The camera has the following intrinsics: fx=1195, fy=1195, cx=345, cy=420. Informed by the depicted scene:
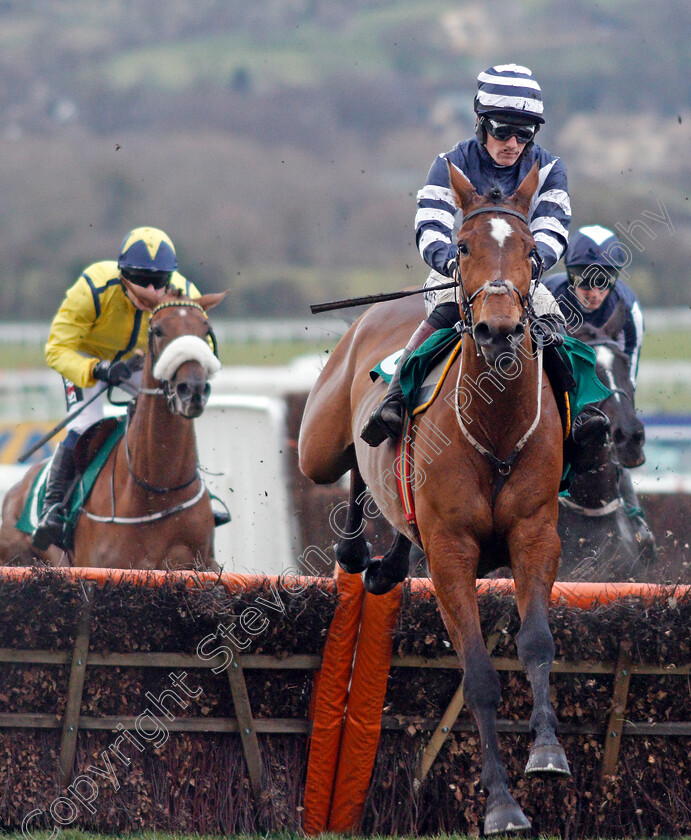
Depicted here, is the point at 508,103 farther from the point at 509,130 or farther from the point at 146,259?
the point at 146,259

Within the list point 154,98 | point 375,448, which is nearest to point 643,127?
point 154,98

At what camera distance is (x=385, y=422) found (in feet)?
14.1

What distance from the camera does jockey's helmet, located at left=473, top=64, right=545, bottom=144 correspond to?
4.35m

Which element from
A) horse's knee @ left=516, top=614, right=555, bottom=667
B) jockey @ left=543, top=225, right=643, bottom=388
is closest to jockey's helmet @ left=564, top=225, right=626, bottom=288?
jockey @ left=543, top=225, right=643, bottom=388

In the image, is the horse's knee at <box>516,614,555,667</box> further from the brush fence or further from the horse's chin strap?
the horse's chin strap

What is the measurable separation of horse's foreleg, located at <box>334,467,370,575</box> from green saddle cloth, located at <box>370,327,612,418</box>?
33.7 inches

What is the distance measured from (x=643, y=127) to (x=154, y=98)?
2256cm

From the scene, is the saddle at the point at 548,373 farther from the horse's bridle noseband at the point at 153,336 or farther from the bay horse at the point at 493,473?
the horse's bridle noseband at the point at 153,336

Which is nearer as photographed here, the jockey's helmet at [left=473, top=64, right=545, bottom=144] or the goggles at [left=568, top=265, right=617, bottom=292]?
the jockey's helmet at [left=473, top=64, right=545, bottom=144]

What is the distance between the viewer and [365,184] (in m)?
46.2

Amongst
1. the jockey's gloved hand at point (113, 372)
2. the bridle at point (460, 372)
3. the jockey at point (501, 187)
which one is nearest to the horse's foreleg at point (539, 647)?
the bridle at point (460, 372)

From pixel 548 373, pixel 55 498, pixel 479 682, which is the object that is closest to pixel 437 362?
pixel 548 373

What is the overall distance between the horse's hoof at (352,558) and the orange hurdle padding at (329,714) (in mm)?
182

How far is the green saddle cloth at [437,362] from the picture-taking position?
14.0 ft
